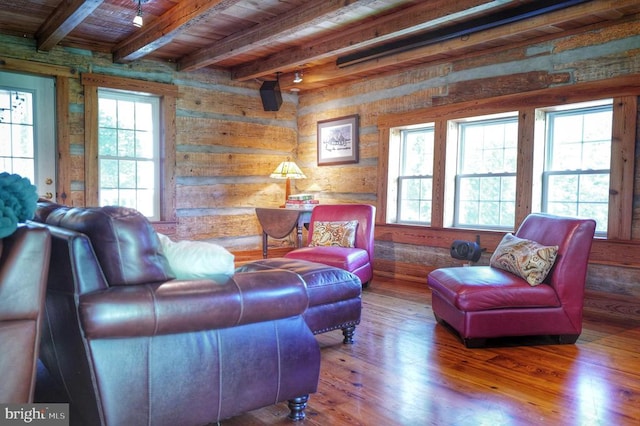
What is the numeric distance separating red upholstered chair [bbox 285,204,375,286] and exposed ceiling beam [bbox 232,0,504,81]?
4.95 ft

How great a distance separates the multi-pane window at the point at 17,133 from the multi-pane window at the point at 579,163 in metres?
4.61

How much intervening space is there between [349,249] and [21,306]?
310cm

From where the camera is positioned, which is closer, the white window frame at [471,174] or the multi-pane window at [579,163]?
the multi-pane window at [579,163]

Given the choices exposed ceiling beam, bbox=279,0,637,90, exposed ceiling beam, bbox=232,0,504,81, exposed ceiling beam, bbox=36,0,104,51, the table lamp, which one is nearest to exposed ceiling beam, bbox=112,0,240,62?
exposed ceiling beam, bbox=36,0,104,51

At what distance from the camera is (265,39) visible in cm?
391

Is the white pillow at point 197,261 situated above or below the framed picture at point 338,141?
below

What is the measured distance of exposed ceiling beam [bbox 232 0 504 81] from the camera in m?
3.25

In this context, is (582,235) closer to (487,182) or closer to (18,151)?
(487,182)

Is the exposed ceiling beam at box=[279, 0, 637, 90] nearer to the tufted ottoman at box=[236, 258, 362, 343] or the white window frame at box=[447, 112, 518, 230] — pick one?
the white window frame at box=[447, 112, 518, 230]

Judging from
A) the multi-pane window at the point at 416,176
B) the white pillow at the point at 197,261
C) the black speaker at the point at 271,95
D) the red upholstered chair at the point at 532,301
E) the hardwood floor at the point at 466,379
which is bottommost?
the hardwood floor at the point at 466,379

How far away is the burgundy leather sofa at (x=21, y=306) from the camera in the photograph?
1385 millimetres

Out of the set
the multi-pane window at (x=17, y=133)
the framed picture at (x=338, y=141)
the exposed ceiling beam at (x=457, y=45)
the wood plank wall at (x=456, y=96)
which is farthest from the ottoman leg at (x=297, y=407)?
the framed picture at (x=338, y=141)

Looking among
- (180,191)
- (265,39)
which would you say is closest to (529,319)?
(265,39)

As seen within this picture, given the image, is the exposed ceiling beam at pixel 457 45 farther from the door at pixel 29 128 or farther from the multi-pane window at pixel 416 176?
the door at pixel 29 128
